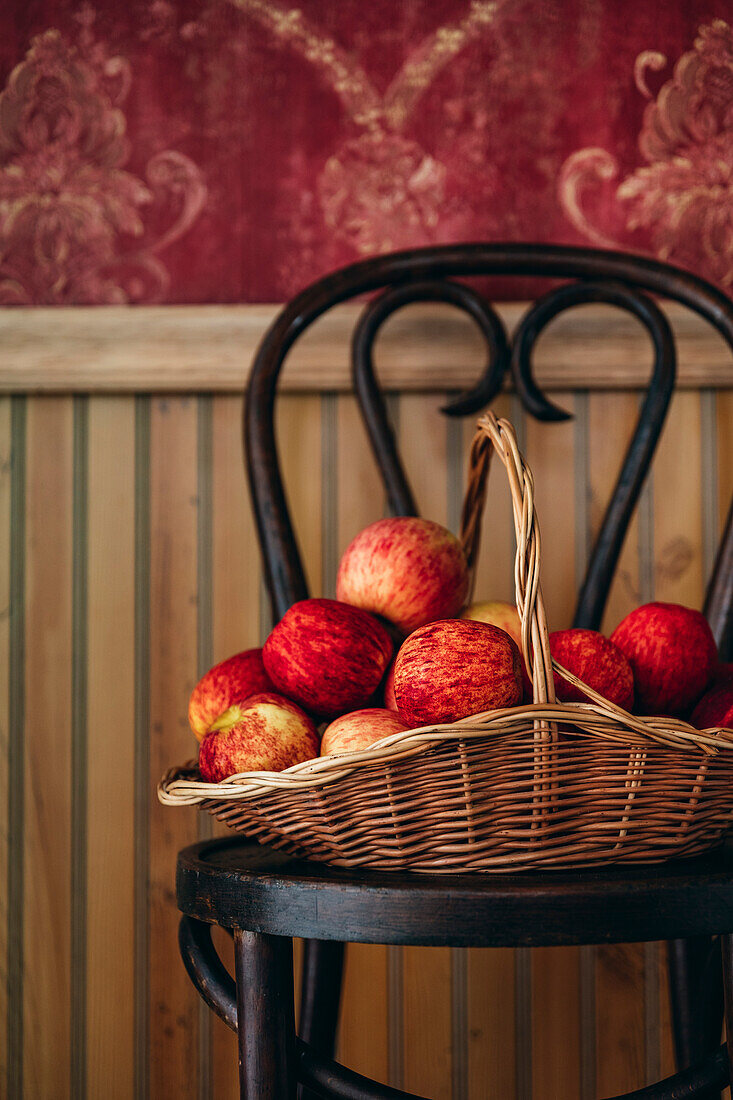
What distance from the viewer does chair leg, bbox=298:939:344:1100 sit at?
875mm

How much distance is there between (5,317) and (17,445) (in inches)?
6.2

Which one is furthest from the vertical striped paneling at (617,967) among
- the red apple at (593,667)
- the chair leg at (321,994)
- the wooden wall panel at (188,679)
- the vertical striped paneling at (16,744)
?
the vertical striped paneling at (16,744)

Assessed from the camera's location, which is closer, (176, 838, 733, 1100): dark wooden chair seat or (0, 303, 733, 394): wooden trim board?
(176, 838, 733, 1100): dark wooden chair seat

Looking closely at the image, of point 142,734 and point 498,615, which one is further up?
point 498,615

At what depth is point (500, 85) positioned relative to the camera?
1088mm

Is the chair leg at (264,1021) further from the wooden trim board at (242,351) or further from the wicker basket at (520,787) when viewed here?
the wooden trim board at (242,351)

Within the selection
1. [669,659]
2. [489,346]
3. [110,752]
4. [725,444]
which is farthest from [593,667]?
[110,752]

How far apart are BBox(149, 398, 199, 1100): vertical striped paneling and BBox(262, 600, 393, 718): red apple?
17.4 inches

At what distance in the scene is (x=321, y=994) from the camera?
2.88 ft

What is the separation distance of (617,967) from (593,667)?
58 cm

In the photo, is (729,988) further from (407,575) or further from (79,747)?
(79,747)

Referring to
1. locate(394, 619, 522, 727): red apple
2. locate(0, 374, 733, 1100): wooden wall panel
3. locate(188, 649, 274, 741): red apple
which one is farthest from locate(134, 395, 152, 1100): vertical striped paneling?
locate(394, 619, 522, 727): red apple

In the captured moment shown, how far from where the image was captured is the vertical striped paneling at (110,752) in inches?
40.5

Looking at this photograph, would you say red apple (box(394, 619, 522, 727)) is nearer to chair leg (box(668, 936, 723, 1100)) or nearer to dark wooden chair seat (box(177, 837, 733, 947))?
dark wooden chair seat (box(177, 837, 733, 947))
